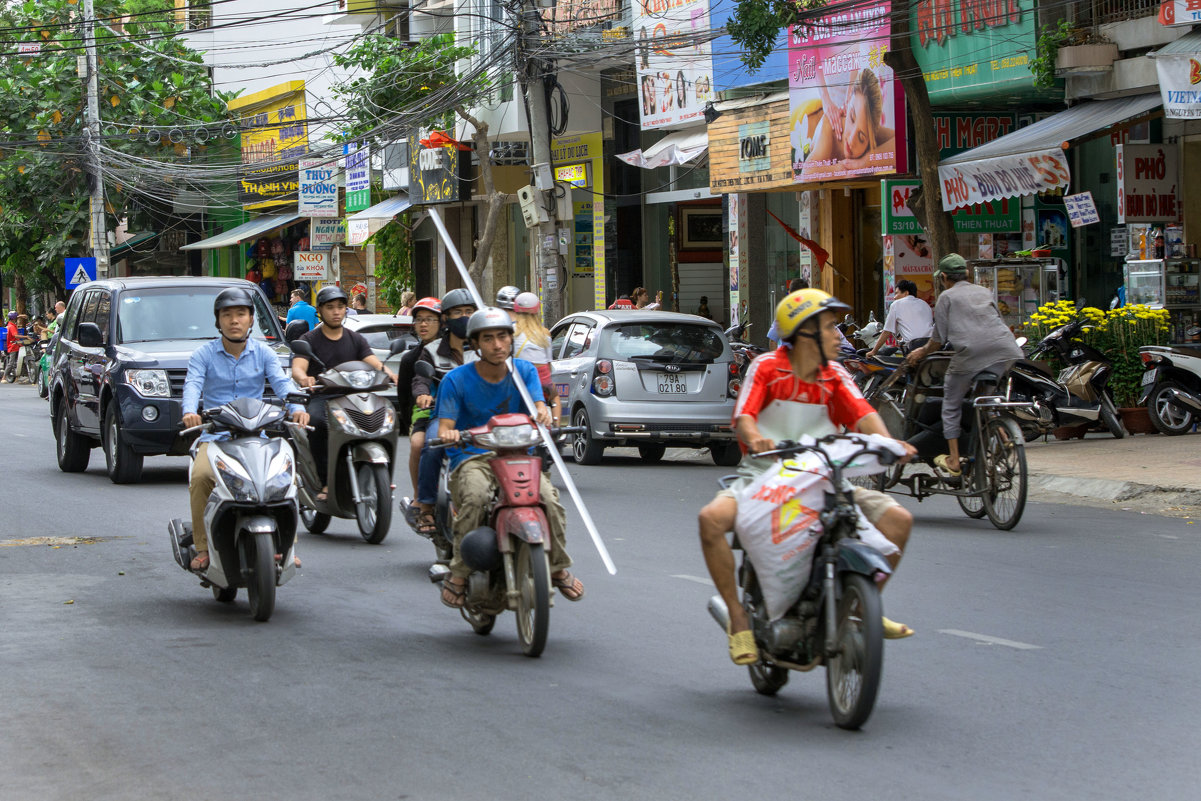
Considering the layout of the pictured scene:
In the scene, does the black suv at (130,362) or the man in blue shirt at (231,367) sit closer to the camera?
the man in blue shirt at (231,367)

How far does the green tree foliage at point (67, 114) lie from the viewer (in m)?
44.3

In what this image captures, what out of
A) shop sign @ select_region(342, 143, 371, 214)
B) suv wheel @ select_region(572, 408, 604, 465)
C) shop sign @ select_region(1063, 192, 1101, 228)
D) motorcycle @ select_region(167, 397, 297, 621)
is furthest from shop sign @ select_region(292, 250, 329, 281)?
motorcycle @ select_region(167, 397, 297, 621)

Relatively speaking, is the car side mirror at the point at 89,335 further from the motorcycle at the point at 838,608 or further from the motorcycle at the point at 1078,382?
the motorcycle at the point at 838,608

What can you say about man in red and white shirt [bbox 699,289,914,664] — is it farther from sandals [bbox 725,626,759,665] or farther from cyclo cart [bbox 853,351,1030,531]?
cyclo cart [bbox 853,351,1030,531]

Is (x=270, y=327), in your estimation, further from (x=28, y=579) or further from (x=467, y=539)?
(x=467, y=539)

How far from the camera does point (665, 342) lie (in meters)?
16.2

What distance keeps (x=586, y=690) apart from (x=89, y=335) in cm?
872

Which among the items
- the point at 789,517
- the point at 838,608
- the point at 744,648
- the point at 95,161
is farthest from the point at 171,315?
the point at 95,161

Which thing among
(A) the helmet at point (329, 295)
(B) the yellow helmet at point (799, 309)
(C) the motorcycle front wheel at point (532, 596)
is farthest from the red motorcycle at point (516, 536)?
(A) the helmet at point (329, 295)

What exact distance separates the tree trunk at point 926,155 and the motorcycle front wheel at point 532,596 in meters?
11.0

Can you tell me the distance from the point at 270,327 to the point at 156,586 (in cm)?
625

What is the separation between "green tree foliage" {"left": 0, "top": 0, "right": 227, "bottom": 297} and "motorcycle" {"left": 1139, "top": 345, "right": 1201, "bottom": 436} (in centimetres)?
3339

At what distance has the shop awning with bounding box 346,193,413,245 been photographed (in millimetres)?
36500

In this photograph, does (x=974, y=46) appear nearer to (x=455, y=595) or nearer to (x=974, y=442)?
(x=974, y=442)
